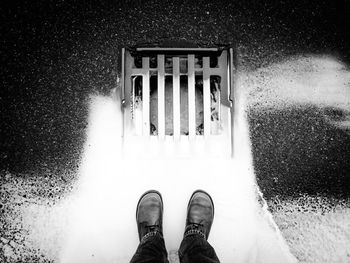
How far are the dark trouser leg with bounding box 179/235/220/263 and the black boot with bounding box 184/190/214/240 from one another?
0.05 metres

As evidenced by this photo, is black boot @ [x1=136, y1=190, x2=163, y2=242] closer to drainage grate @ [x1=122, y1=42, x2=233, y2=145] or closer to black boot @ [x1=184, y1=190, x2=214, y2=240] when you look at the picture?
black boot @ [x1=184, y1=190, x2=214, y2=240]

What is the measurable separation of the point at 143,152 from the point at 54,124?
0.46m

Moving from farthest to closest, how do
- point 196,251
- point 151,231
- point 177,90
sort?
point 177,90, point 151,231, point 196,251

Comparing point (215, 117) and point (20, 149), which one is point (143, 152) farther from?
point (20, 149)

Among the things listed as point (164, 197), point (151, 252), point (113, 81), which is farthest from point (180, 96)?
point (151, 252)

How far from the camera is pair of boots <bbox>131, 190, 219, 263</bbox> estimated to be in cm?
130

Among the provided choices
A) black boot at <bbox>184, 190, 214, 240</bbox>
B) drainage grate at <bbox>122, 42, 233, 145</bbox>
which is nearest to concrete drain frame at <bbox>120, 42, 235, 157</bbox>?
drainage grate at <bbox>122, 42, 233, 145</bbox>

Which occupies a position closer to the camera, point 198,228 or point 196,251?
point 196,251

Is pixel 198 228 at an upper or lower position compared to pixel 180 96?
lower

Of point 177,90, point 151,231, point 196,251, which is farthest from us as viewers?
point 177,90

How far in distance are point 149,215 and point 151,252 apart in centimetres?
19

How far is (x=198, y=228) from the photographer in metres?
1.45

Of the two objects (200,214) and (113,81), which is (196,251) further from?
(113,81)

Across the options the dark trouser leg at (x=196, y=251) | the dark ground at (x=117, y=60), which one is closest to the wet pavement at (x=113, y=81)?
the dark ground at (x=117, y=60)
